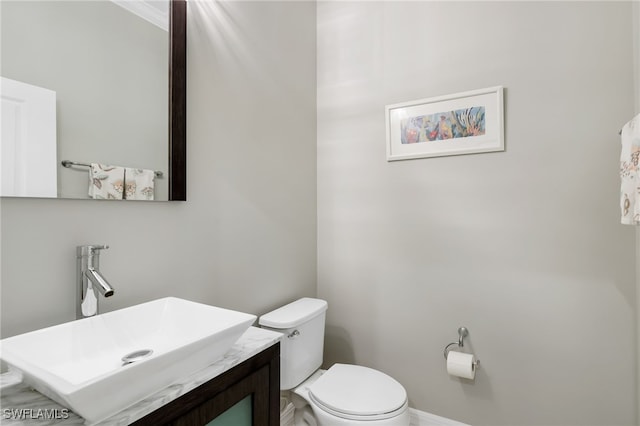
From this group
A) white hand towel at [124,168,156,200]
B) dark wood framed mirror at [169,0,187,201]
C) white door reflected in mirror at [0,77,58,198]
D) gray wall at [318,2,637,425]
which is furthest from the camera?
gray wall at [318,2,637,425]

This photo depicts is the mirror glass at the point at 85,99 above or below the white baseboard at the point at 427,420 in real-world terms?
above

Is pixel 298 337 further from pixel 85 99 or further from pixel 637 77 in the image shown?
pixel 637 77

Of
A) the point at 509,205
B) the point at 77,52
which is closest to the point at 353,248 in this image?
the point at 509,205

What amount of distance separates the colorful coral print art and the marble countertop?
4.84 feet

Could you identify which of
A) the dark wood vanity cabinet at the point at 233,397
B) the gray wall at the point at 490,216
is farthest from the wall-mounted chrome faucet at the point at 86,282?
the gray wall at the point at 490,216

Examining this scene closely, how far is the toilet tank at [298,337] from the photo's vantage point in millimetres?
1523

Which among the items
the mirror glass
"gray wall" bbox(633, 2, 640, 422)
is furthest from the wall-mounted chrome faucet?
"gray wall" bbox(633, 2, 640, 422)

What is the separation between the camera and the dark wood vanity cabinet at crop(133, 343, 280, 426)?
2.34 feet

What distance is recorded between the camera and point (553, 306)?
60.1 inches

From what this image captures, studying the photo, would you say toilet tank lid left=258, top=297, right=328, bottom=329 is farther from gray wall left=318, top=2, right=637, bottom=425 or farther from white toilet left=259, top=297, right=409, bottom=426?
gray wall left=318, top=2, right=637, bottom=425

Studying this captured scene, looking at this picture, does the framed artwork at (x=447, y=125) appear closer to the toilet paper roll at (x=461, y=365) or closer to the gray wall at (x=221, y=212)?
the gray wall at (x=221, y=212)

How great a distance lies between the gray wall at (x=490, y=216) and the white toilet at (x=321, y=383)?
39cm

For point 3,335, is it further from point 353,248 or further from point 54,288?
point 353,248

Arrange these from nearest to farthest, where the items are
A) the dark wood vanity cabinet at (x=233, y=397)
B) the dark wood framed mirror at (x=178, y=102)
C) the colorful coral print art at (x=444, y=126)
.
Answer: the dark wood vanity cabinet at (x=233, y=397) → the dark wood framed mirror at (x=178, y=102) → the colorful coral print art at (x=444, y=126)
